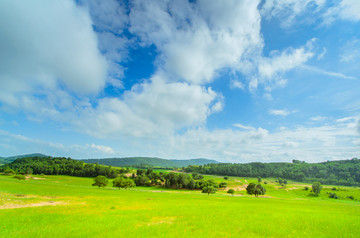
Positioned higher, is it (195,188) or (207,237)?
(207,237)

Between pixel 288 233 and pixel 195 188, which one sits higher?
pixel 288 233

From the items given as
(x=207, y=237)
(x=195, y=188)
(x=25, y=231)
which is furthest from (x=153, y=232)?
(x=195, y=188)

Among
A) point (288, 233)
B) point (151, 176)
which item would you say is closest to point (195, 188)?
point (151, 176)

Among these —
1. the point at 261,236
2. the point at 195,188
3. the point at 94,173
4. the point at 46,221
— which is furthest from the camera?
the point at 94,173

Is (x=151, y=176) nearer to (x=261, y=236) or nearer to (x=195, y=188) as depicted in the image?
(x=195, y=188)

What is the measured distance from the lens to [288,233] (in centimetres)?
1474

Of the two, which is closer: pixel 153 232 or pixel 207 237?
pixel 207 237

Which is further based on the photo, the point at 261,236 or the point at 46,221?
the point at 46,221

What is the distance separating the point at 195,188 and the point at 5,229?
13206 centimetres

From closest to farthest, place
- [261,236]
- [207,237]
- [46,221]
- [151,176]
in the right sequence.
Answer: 1. [207,237]
2. [261,236]
3. [46,221]
4. [151,176]

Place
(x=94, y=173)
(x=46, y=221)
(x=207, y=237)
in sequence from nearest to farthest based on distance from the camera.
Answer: (x=207, y=237) → (x=46, y=221) → (x=94, y=173)

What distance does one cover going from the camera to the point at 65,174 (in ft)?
573

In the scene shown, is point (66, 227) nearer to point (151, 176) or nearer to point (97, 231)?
point (97, 231)

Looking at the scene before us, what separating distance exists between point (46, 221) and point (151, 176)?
149656mm
